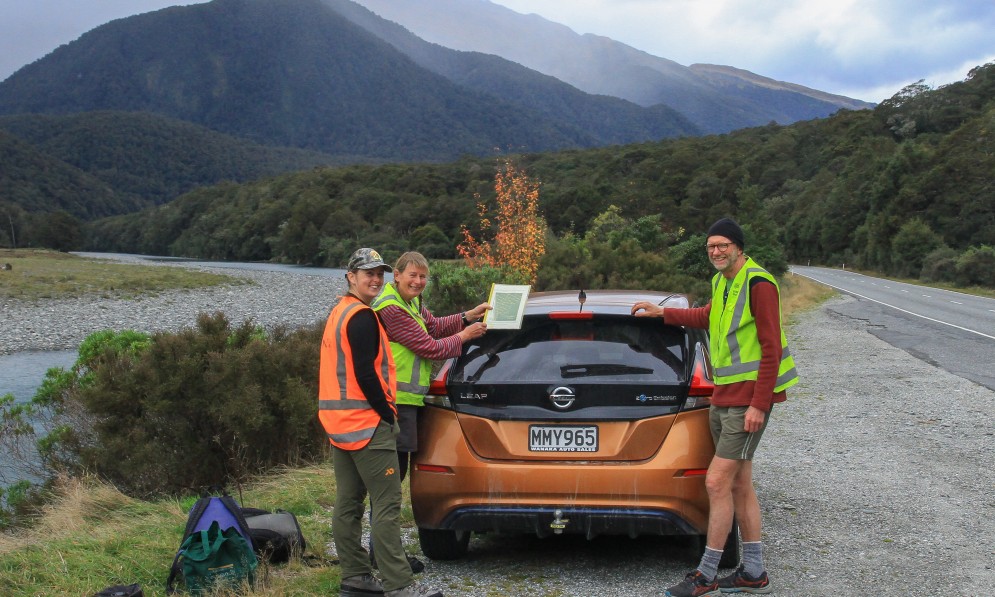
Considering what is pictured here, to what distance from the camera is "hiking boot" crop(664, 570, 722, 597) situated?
4270 millimetres

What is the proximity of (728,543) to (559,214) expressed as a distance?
58.8 meters

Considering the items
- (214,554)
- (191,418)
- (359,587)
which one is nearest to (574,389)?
(359,587)

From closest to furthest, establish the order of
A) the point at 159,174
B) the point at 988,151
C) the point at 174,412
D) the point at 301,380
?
the point at 174,412
the point at 301,380
the point at 988,151
the point at 159,174

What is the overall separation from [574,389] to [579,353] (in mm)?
266

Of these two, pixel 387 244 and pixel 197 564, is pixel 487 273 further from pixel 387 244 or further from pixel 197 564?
pixel 387 244

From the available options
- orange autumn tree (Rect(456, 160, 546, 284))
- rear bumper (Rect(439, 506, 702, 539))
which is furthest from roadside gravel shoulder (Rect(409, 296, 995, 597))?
orange autumn tree (Rect(456, 160, 546, 284))

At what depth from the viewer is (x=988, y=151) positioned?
62.7m

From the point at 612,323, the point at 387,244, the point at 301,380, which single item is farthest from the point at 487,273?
the point at 387,244

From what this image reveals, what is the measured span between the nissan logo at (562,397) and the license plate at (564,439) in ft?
0.35

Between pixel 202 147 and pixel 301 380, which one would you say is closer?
pixel 301 380

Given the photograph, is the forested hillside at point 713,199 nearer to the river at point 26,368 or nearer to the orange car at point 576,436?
the river at point 26,368

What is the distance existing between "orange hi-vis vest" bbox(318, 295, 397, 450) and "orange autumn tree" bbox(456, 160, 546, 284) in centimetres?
1349

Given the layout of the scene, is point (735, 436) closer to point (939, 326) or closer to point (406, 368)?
point (406, 368)

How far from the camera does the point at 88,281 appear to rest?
47969 mm
